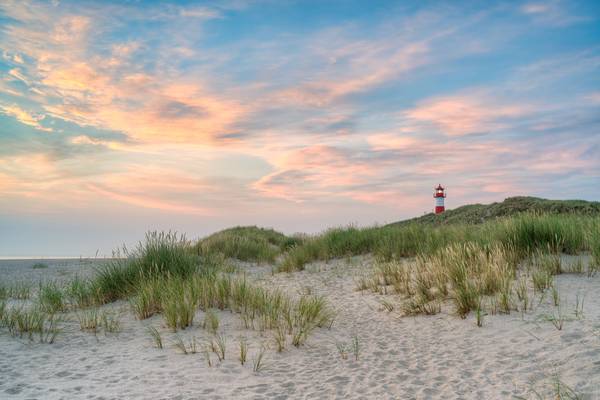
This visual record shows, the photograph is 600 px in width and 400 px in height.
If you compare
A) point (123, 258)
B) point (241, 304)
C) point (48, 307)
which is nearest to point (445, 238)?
point (241, 304)

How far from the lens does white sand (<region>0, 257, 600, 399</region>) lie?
14.3 ft

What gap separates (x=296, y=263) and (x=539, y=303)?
7583 millimetres

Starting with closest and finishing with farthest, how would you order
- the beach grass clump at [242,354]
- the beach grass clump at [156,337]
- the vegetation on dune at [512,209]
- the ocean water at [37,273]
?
1. the beach grass clump at [242,354]
2. the beach grass clump at [156,337]
3. the ocean water at [37,273]
4. the vegetation on dune at [512,209]

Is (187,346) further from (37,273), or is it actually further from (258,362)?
(37,273)

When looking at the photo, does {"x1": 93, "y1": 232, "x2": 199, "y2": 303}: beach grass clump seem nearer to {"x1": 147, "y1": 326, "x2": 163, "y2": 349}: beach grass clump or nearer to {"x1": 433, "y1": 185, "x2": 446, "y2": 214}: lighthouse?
{"x1": 147, "y1": 326, "x2": 163, "y2": 349}: beach grass clump

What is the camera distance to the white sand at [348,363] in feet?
14.3

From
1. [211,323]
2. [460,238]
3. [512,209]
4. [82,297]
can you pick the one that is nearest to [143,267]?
[82,297]

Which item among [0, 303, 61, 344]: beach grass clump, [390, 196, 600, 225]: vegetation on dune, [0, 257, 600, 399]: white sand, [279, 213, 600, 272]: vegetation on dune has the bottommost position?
[0, 257, 600, 399]: white sand

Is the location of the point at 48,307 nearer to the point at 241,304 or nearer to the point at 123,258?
the point at 123,258

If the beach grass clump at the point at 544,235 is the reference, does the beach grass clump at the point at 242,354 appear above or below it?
below

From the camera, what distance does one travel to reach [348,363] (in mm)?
5258

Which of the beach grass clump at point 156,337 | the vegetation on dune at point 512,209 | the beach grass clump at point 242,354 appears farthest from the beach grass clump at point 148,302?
the vegetation on dune at point 512,209

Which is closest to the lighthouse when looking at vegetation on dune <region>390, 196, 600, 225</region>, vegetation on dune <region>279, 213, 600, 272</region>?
vegetation on dune <region>390, 196, 600, 225</region>

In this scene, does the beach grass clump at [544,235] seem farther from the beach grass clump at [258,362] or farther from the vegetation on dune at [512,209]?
the vegetation on dune at [512,209]
